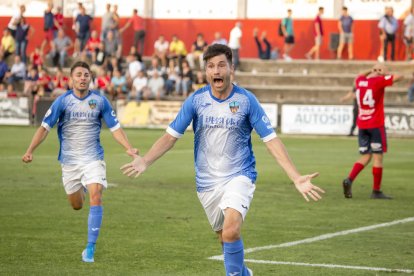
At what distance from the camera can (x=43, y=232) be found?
1400 cm

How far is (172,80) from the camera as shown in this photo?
137 ft

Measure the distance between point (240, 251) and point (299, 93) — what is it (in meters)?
32.9

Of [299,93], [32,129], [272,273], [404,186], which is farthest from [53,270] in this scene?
[299,93]

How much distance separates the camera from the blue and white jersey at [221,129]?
31.8 feet

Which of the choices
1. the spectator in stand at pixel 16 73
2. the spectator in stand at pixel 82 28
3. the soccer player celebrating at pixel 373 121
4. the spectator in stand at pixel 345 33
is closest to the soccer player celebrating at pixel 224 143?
the soccer player celebrating at pixel 373 121

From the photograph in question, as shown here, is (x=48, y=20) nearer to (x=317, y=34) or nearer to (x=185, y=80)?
(x=185, y=80)

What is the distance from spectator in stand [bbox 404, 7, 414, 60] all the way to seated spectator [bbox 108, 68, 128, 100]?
11253mm

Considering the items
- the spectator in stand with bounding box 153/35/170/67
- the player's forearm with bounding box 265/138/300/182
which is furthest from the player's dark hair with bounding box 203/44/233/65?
the spectator in stand with bounding box 153/35/170/67

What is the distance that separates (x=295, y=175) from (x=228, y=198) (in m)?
0.83

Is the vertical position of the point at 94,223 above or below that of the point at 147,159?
below

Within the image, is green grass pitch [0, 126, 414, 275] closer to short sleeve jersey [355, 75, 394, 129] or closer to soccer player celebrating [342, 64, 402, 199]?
soccer player celebrating [342, 64, 402, 199]

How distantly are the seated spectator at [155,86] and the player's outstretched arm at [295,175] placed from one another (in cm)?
3089

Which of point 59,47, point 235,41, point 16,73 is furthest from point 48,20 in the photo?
point 235,41

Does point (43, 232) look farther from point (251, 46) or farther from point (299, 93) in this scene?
point (251, 46)
